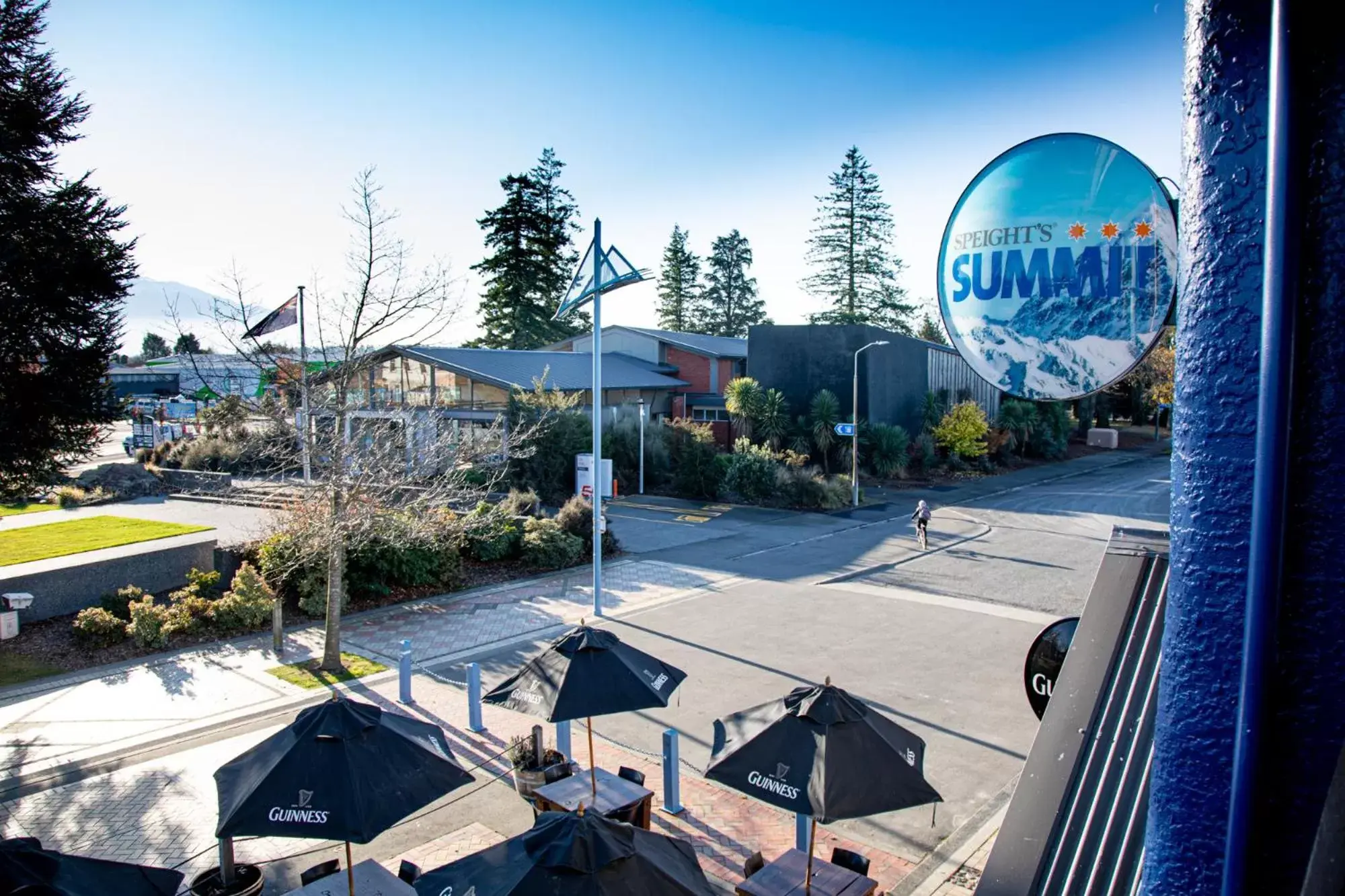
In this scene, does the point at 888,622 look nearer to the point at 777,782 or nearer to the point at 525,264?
the point at 777,782

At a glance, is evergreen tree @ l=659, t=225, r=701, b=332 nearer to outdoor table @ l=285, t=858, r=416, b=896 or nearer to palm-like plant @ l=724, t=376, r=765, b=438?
palm-like plant @ l=724, t=376, r=765, b=438

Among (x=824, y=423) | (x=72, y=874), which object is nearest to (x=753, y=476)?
(x=824, y=423)

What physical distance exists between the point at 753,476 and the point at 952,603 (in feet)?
47.4

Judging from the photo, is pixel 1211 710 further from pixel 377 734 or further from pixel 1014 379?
pixel 377 734

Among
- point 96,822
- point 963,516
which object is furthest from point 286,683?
point 963,516

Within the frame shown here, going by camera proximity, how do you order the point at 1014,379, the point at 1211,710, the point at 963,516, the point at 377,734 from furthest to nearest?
the point at 963,516 < the point at 377,734 < the point at 1014,379 < the point at 1211,710

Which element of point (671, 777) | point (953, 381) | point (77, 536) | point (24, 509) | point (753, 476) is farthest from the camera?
point (953, 381)

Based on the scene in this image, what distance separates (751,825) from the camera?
890cm

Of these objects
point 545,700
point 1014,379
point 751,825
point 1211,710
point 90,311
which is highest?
point 90,311

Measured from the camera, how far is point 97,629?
14664 millimetres

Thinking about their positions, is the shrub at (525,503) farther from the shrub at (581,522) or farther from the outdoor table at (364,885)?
the outdoor table at (364,885)

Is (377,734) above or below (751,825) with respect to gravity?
above

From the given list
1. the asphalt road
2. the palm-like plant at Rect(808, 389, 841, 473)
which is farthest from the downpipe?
the palm-like plant at Rect(808, 389, 841, 473)

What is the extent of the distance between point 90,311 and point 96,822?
1006 cm
